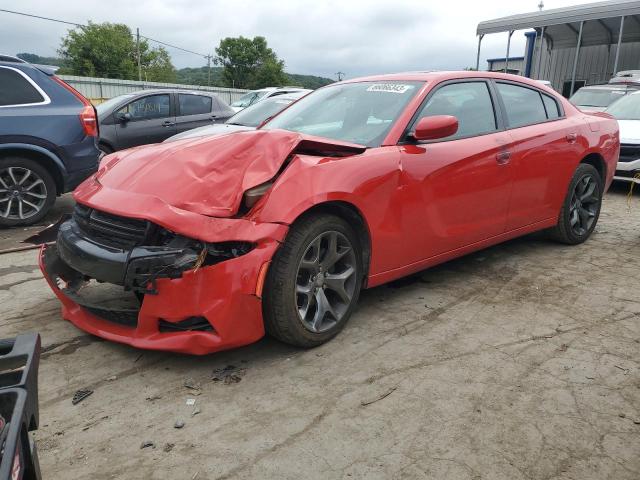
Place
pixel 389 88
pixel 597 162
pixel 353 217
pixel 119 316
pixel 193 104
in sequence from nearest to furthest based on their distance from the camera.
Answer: pixel 119 316 → pixel 353 217 → pixel 389 88 → pixel 597 162 → pixel 193 104

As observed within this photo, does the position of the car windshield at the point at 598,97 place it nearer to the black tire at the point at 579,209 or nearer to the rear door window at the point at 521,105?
the black tire at the point at 579,209

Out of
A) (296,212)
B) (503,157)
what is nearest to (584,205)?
(503,157)

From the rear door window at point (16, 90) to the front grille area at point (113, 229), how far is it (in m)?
A: 3.53

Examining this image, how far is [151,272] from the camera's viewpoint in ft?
8.48

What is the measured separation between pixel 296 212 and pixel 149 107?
7.66 m

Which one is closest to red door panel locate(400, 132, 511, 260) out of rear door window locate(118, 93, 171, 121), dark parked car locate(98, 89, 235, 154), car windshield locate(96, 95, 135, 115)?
dark parked car locate(98, 89, 235, 154)

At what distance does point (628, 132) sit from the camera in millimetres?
8328

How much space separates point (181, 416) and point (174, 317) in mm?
482

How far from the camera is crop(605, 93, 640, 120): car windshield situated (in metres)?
9.04

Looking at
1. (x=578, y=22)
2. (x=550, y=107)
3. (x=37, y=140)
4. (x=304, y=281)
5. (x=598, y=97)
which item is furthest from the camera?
(x=578, y=22)

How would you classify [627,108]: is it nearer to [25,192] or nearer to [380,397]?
[380,397]

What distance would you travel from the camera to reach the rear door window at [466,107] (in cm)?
373

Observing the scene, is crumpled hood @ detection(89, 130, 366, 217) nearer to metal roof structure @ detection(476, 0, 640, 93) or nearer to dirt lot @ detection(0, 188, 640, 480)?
dirt lot @ detection(0, 188, 640, 480)

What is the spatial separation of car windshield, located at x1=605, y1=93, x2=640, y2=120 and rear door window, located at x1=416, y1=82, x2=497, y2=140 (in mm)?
6237
